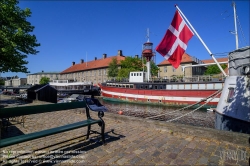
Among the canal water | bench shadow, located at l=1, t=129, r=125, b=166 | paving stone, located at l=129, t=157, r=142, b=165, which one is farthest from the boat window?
paving stone, located at l=129, t=157, r=142, b=165

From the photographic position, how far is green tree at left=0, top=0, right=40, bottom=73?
396 inches

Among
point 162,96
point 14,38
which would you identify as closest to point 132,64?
point 162,96

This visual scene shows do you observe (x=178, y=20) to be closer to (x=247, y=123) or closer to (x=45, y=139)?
(x=247, y=123)

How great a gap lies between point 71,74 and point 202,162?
82463mm

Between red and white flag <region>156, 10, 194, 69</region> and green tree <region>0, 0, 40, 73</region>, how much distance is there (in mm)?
9898

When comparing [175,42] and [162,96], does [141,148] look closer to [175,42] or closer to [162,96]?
[175,42]

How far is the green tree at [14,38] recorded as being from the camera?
10.1 meters

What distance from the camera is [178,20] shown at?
7387mm

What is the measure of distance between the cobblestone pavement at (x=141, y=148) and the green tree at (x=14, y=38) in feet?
25.6

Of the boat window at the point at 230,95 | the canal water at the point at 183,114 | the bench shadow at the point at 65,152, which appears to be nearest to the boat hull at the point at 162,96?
the canal water at the point at 183,114

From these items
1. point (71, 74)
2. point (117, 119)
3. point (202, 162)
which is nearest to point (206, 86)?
point (117, 119)

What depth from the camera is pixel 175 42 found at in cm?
722

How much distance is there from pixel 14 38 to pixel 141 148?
11.8 metres

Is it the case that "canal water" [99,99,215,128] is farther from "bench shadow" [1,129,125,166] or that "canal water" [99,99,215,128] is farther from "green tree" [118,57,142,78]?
"green tree" [118,57,142,78]
